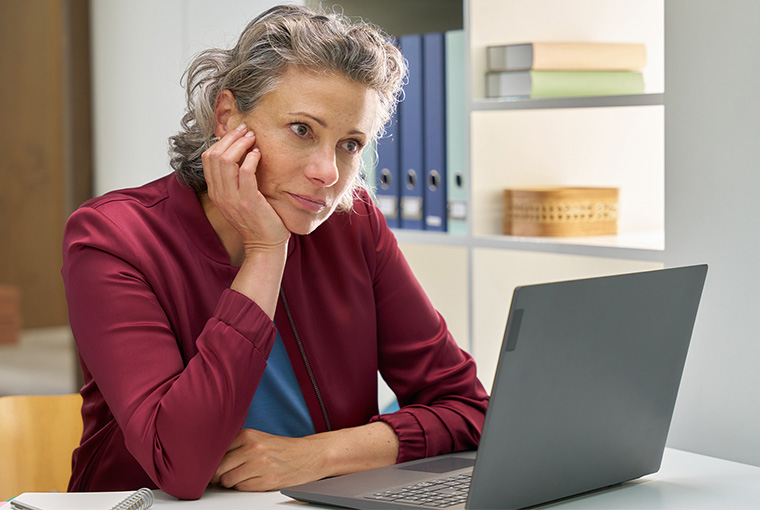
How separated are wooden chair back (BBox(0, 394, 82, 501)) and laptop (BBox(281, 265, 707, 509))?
63 cm

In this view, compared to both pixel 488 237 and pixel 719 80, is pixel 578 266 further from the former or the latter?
pixel 719 80

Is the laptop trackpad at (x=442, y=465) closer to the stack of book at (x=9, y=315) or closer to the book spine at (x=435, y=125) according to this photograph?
the book spine at (x=435, y=125)

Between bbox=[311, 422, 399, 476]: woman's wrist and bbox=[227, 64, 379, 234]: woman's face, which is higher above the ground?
bbox=[227, 64, 379, 234]: woman's face

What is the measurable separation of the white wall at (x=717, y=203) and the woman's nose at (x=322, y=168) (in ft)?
1.96

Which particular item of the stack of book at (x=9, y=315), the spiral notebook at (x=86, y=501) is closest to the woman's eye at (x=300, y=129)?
the spiral notebook at (x=86, y=501)

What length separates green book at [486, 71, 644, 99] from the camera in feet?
6.34

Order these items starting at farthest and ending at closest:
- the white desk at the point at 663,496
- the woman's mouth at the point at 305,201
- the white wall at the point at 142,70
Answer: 1. the white wall at the point at 142,70
2. the woman's mouth at the point at 305,201
3. the white desk at the point at 663,496

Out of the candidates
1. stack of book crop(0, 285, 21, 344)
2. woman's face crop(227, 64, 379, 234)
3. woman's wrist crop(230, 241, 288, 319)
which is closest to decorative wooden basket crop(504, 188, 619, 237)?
woman's face crop(227, 64, 379, 234)

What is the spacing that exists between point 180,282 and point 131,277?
3.7 inches

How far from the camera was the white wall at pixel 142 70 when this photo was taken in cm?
271

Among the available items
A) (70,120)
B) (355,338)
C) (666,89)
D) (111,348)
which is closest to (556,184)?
(666,89)

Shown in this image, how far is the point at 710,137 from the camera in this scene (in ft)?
4.93

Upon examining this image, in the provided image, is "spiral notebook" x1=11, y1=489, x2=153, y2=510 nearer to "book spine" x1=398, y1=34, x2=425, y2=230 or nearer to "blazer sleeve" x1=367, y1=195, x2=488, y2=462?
"blazer sleeve" x1=367, y1=195, x2=488, y2=462

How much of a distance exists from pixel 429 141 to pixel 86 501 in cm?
132
